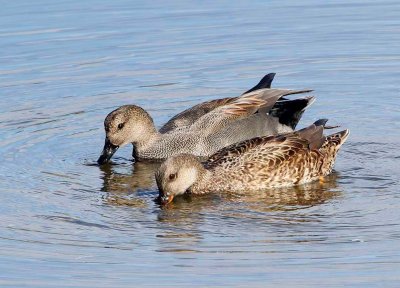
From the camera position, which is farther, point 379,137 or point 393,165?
point 379,137

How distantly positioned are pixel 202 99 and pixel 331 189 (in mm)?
4241

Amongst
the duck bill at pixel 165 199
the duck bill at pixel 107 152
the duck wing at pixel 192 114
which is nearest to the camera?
the duck bill at pixel 165 199

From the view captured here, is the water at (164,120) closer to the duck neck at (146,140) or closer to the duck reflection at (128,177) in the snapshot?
the duck reflection at (128,177)

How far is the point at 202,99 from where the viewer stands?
58.1ft

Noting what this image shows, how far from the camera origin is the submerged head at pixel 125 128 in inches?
614

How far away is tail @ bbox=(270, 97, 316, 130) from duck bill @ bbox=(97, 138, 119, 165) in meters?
2.24

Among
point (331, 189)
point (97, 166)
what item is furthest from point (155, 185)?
point (331, 189)

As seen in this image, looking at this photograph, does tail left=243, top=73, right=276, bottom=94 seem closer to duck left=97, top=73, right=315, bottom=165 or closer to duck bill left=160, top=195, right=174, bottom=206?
duck left=97, top=73, right=315, bottom=165

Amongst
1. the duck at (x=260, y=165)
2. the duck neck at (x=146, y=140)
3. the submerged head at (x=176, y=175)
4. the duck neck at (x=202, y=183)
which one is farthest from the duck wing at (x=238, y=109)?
the submerged head at (x=176, y=175)

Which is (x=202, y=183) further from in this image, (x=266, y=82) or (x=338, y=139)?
(x=266, y=82)

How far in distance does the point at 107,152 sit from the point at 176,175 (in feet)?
7.18

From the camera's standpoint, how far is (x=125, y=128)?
15812mm

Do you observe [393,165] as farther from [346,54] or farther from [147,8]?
[147,8]

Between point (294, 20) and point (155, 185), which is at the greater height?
point (294, 20)
